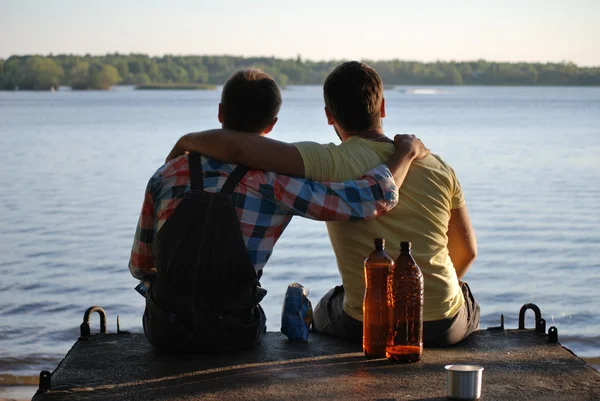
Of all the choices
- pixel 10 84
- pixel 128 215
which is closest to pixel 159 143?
pixel 128 215

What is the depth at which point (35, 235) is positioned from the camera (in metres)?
12.6

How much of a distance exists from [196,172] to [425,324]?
1.06m

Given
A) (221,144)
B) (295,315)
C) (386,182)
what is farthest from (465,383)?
(221,144)

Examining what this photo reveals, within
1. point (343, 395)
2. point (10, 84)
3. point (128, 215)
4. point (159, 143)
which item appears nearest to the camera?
point (343, 395)

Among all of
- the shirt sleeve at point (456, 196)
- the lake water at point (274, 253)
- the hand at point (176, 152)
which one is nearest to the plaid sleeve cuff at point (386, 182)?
the shirt sleeve at point (456, 196)


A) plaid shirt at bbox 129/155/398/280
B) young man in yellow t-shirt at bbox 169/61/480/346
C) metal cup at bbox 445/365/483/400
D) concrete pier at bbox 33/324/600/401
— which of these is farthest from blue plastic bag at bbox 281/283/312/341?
metal cup at bbox 445/365/483/400

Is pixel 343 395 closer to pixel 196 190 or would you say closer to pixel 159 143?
pixel 196 190

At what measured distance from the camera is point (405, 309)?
11.9ft

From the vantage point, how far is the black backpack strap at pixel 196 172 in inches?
144

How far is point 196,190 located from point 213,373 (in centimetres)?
66

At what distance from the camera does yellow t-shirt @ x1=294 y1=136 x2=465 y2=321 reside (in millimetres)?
3803

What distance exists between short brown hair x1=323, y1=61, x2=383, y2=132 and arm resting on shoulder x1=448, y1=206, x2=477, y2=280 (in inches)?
20.1

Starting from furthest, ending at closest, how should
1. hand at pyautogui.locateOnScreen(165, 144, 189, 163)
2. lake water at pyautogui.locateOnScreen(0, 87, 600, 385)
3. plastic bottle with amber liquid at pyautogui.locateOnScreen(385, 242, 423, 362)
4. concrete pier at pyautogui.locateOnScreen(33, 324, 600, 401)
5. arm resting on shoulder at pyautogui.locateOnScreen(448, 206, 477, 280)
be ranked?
lake water at pyautogui.locateOnScreen(0, 87, 600, 385) → arm resting on shoulder at pyautogui.locateOnScreen(448, 206, 477, 280) → hand at pyautogui.locateOnScreen(165, 144, 189, 163) → plastic bottle with amber liquid at pyautogui.locateOnScreen(385, 242, 423, 362) → concrete pier at pyautogui.locateOnScreen(33, 324, 600, 401)

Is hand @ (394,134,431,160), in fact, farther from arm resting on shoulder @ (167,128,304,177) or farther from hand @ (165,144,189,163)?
hand @ (165,144,189,163)
